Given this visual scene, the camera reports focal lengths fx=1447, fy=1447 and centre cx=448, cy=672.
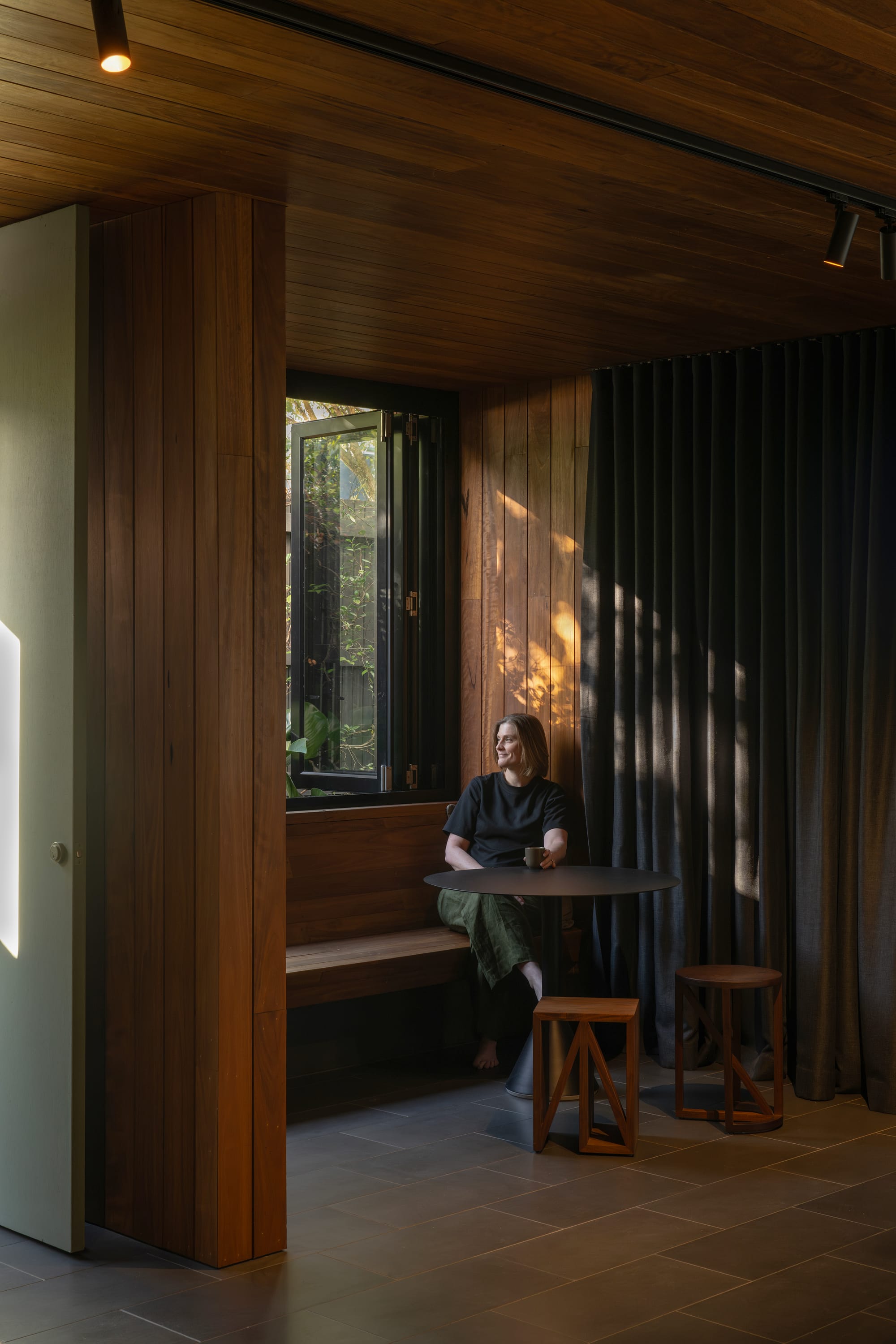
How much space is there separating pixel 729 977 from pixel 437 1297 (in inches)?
69.9

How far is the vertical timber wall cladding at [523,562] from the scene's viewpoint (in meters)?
6.02

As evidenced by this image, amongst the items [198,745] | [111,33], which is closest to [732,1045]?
[198,745]

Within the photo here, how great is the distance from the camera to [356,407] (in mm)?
6051

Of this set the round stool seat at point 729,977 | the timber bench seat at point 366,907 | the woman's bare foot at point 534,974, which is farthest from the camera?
the woman's bare foot at point 534,974

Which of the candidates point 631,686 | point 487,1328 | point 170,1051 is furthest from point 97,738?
point 631,686

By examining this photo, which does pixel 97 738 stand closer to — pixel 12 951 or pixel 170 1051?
pixel 12 951

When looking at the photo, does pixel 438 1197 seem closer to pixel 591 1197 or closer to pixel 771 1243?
pixel 591 1197

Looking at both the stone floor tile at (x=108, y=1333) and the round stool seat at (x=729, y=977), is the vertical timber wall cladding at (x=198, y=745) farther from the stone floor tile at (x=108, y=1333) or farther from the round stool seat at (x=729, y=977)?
the round stool seat at (x=729, y=977)

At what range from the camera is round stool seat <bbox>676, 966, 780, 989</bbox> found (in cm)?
471

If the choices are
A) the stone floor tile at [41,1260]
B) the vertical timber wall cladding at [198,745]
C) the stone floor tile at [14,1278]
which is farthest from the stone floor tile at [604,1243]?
the stone floor tile at [14,1278]

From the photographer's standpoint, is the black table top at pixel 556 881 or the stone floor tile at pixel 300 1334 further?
the black table top at pixel 556 881

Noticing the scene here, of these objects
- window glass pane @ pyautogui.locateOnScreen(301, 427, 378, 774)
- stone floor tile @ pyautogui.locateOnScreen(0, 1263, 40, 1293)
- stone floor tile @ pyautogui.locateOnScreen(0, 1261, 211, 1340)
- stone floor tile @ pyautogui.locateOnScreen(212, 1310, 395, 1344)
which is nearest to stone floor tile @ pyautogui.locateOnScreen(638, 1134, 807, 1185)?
stone floor tile @ pyautogui.locateOnScreen(212, 1310, 395, 1344)

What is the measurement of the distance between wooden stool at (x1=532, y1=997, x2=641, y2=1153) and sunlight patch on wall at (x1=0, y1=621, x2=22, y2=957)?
1.63 metres

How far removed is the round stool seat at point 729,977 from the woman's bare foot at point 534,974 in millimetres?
608
